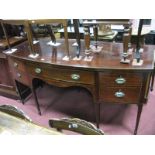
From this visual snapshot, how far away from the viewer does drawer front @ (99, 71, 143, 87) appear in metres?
1.43

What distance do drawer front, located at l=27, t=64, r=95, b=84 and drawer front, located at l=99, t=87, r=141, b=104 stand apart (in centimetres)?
14

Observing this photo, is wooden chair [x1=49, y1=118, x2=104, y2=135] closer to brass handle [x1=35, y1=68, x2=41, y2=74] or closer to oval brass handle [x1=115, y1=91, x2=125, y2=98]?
oval brass handle [x1=115, y1=91, x2=125, y2=98]

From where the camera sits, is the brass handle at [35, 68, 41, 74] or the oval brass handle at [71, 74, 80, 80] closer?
the oval brass handle at [71, 74, 80, 80]

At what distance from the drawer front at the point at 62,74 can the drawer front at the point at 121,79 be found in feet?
0.33

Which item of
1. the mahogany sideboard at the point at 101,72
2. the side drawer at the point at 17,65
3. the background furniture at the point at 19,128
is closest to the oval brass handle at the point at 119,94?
the mahogany sideboard at the point at 101,72

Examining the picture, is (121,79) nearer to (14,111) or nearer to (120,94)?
(120,94)

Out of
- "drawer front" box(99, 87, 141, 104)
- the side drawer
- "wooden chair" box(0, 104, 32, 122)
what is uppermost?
"wooden chair" box(0, 104, 32, 122)

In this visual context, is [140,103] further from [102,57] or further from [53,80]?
[53,80]

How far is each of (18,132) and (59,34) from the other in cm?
190

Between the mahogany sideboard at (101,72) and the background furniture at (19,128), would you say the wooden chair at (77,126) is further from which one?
the mahogany sideboard at (101,72)

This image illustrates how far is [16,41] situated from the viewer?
2193 millimetres

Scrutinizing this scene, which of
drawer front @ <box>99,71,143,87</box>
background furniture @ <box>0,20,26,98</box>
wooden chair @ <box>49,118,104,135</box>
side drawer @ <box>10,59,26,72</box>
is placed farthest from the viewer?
background furniture @ <box>0,20,26,98</box>

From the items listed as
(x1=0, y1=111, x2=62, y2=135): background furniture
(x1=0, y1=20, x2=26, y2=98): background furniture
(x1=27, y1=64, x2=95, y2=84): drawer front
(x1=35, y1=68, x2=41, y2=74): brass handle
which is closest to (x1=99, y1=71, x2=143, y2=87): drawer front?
(x1=27, y1=64, x2=95, y2=84): drawer front

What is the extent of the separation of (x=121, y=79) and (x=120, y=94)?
0.46ft
